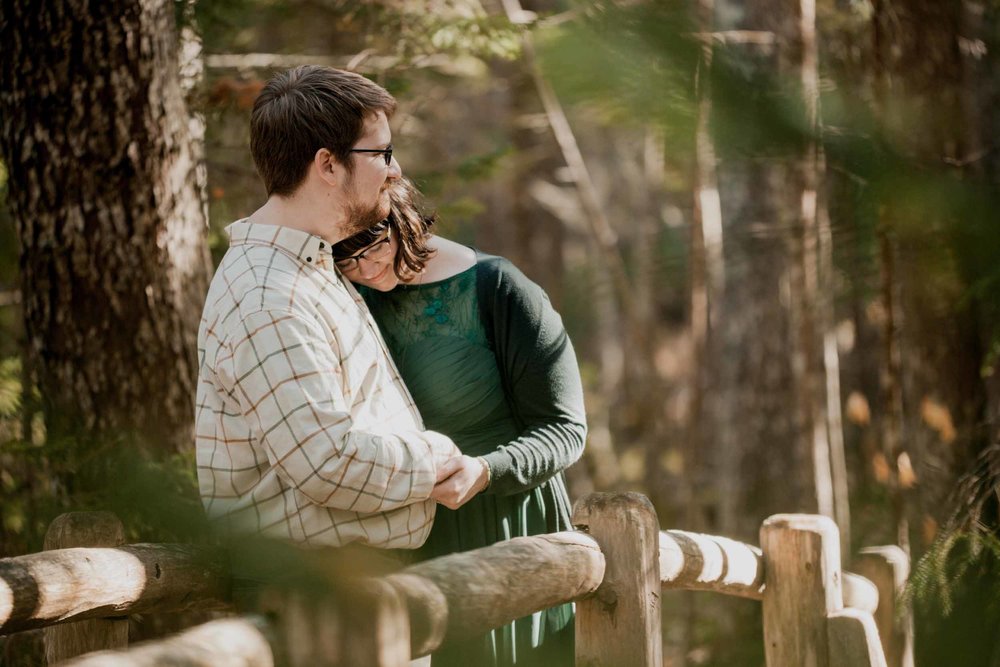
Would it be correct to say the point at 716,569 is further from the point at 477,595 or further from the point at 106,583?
the point at 106,583

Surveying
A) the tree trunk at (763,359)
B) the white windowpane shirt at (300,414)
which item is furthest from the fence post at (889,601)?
the tree trunk at (763,359)

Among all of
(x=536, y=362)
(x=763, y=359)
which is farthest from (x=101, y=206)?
(x=763, y=359)

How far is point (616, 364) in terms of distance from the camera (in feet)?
69.0

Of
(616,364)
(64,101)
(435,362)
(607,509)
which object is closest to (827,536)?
(607,509)

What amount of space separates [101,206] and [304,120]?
58.5 inches

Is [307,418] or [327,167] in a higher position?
[327,167]

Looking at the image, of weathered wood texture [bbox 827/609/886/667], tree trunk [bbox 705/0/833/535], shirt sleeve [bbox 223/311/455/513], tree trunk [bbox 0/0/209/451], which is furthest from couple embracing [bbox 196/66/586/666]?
tree trunk [bbox 705/0/833/535]

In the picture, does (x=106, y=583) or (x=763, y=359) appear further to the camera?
(x=763, y=359)

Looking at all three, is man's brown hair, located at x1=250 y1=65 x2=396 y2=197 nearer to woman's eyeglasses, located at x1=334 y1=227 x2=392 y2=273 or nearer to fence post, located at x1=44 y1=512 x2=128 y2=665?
woman's eyeglasses, located at x1=334 y1=227 x2=392 y2=273

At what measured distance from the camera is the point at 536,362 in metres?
2.65

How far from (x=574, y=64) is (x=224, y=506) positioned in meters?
1.57

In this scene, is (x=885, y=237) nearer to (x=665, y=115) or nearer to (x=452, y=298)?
(x=665, y=115)

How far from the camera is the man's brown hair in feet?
7.77

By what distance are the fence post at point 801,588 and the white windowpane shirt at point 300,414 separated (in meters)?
1.42
